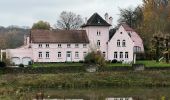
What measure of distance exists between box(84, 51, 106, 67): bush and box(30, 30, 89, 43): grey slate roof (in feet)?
20.6

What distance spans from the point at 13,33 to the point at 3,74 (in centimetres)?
6732

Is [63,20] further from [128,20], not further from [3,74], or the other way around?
[3,74]

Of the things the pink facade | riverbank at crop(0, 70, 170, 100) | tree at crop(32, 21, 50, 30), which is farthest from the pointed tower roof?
tree at crop(32, 21, 50, 30)

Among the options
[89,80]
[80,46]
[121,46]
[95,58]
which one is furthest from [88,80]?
[121,46]

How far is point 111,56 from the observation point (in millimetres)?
72625

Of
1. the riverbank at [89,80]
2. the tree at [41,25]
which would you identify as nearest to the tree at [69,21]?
the tree at [41,25]

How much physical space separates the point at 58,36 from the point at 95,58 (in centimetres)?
1068

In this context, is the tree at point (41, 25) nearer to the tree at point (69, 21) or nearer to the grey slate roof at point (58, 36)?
the tree at point (69, 21)

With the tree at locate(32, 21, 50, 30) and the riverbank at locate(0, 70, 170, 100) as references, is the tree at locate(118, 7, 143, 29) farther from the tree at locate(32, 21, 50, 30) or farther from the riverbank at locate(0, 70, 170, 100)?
the riverbank at locate(0, 70, 170, 100)

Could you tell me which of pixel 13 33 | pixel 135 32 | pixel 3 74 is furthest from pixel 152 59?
pixel 13 33

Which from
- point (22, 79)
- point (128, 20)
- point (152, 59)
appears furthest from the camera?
point (128, 20)

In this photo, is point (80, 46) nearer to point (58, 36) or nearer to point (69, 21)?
point (58, 36)

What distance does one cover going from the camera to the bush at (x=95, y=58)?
2424 inches

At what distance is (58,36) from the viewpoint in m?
72.3
